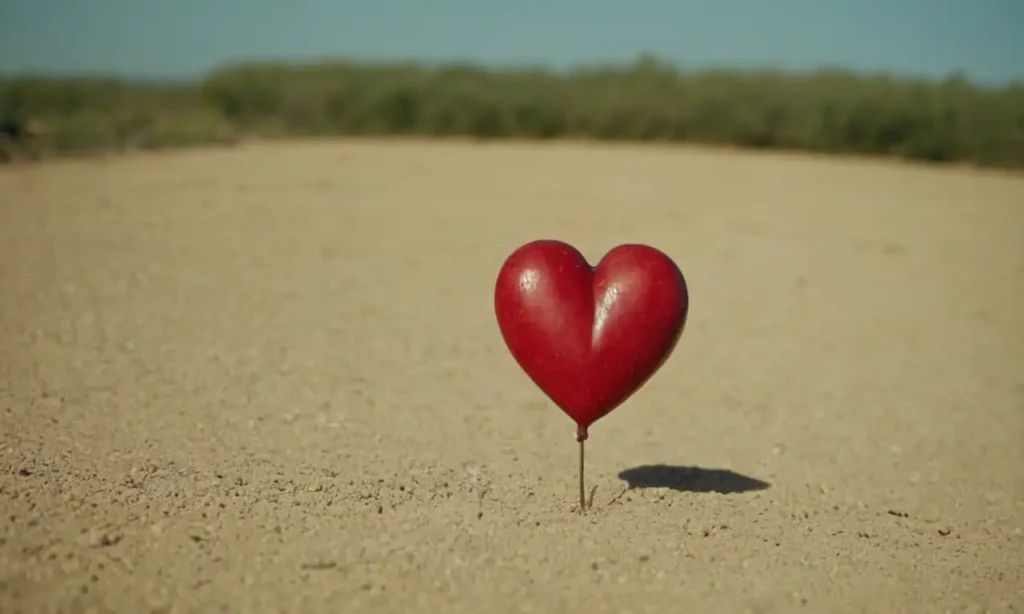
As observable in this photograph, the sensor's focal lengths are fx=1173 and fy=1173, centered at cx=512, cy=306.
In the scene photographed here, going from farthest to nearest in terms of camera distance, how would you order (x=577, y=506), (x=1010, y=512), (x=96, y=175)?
1. (x=96, y=175)
2. (x=1010, y=512)
3. (x=577, y=506)

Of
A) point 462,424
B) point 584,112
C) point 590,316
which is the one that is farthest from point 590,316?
point 584,112

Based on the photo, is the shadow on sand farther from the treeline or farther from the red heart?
the treeline

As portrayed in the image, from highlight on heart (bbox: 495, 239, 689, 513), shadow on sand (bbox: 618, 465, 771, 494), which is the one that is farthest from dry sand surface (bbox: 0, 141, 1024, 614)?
highlight on heart (bbox: 495, 239, 689, 513)

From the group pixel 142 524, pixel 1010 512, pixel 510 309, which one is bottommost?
pixel 1010 512

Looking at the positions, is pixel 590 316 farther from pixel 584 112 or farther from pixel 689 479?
pixel 584 112

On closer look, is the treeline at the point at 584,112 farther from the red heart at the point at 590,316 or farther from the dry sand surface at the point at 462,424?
the red heart at the point at 590,316

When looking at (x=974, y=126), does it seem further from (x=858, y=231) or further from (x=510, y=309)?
(x=510, y=309)

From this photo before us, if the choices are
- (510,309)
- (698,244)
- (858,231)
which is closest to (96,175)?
(698,244)
